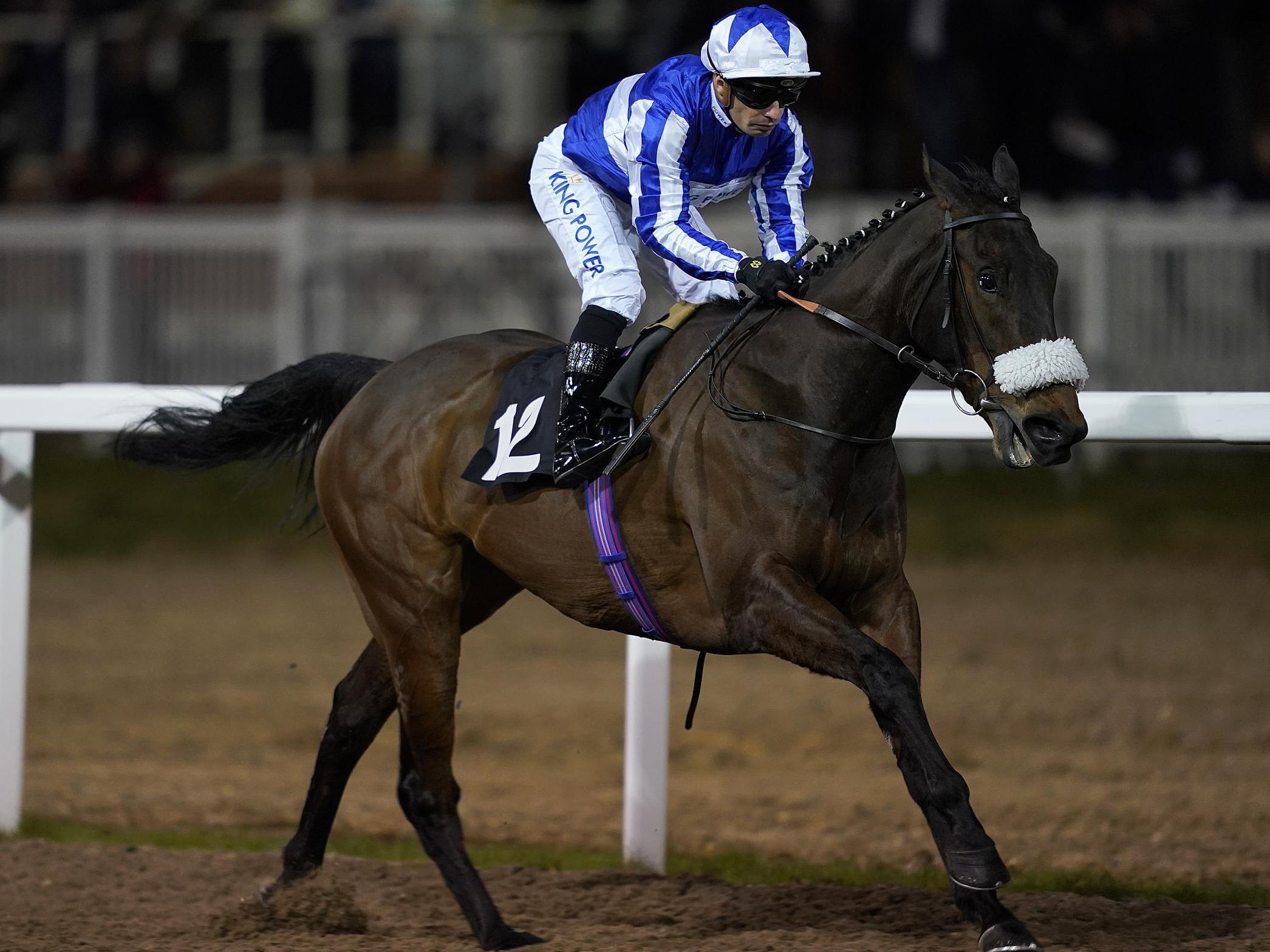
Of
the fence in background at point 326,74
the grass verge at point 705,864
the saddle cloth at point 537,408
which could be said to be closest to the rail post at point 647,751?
the grass verge at point 705,864

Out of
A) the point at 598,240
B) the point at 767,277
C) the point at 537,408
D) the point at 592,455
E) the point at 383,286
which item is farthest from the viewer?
the point at 383,286

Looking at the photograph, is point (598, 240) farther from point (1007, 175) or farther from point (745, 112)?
point (1007, 175)

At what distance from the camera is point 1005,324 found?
3.70 m

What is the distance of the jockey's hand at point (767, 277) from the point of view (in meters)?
4.10

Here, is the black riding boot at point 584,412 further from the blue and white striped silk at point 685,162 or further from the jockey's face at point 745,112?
the jockey's face at point 745,112

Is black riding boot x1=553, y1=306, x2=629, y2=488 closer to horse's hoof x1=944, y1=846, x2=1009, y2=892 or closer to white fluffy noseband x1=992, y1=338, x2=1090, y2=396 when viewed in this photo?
white fluffy noseband x1=992, y1=338, x2=1090, y2=396

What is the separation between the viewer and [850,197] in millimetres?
13820

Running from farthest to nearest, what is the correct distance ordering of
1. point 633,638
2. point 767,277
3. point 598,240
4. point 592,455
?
point 633,638 < point 598,240 < point 592,455 < point 767,277

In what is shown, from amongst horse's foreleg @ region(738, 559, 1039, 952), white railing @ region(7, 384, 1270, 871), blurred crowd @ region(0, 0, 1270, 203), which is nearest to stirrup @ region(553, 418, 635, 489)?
horse's foreleg @ region(738, 559, 1039, 952)

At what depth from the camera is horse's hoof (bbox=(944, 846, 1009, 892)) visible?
357 centimetres

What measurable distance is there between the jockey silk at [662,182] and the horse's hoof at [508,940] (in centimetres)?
159

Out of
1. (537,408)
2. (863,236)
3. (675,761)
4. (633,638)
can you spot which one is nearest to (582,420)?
(537,408)

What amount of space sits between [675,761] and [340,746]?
6.87 feet

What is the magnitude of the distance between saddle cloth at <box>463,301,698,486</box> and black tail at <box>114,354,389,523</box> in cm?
77
